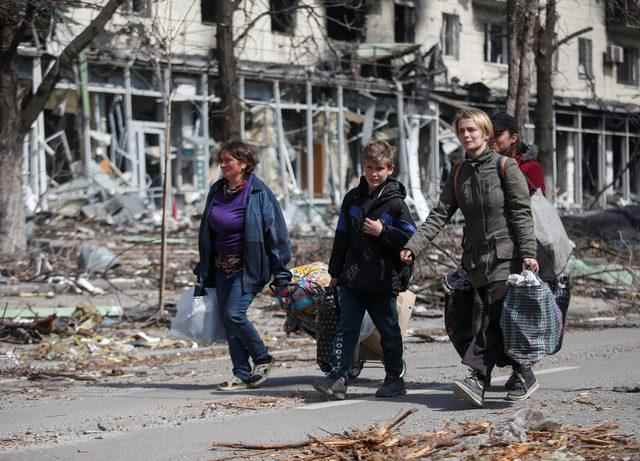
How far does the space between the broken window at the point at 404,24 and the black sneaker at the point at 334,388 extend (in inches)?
1223

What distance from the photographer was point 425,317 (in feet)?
46.2

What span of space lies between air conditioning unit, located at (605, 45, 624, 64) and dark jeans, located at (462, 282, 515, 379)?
40762mm

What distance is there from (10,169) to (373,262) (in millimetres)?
11879

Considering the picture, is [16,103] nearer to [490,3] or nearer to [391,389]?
[391,389]

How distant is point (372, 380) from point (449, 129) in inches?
1210

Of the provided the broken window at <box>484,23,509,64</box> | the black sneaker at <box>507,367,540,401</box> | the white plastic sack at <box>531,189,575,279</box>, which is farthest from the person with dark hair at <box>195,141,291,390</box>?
the broken window at <box>484,23,509,64</box>

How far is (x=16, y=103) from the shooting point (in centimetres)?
1806

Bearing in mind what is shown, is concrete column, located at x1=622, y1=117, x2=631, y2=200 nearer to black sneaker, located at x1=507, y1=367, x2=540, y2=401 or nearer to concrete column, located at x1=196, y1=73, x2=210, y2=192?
concrete column, located at x1=196, y1=73, x2=210, y2=192

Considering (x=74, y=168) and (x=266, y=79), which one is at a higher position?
(x=266, y=79)

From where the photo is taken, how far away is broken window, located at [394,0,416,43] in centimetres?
3797

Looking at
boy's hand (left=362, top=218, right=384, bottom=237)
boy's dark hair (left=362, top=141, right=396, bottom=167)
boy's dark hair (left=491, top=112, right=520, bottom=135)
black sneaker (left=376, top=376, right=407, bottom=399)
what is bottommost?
black sneaker (left=376, top=376, right=407, bottom=399)

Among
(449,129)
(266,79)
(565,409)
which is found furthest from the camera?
(449,129)

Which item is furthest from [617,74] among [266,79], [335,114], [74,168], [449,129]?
[74,168]

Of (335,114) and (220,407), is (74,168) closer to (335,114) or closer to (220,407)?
(335,114)
